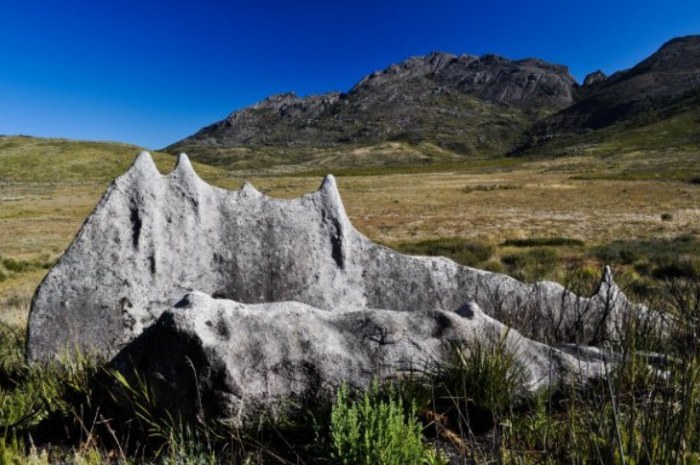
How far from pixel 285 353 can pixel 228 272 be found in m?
2.80

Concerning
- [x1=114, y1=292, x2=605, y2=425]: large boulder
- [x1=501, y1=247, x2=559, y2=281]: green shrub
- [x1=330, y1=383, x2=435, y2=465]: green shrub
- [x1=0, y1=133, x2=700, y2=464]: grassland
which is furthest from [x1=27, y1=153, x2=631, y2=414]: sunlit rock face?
[x1=501, y1=247, x2=559, y2=281]: green shrub

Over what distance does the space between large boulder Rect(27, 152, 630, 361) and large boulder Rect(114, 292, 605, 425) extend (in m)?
1.25

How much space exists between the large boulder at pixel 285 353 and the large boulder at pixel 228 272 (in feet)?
4.10

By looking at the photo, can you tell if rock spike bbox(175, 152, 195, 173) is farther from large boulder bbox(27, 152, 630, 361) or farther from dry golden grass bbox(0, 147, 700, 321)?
dry golden grass bbox(0, 147, 700, 321)

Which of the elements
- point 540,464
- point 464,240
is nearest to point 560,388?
point 540,464

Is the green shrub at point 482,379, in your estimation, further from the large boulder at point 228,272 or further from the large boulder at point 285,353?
the large boulder at point 228,272

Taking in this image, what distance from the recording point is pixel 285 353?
4.19 metres

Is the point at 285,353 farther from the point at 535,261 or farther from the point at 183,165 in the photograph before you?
the point at 535,261

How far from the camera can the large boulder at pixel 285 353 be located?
3951 millimetres

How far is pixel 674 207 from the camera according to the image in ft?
145

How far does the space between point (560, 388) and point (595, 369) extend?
41 centimetres

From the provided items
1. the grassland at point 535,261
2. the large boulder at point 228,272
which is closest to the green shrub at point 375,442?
the grassland at point 535,261

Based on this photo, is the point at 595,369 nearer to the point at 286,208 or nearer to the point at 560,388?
the point at 560,388

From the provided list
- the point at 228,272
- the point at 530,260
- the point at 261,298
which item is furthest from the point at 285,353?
the point at 530,260
